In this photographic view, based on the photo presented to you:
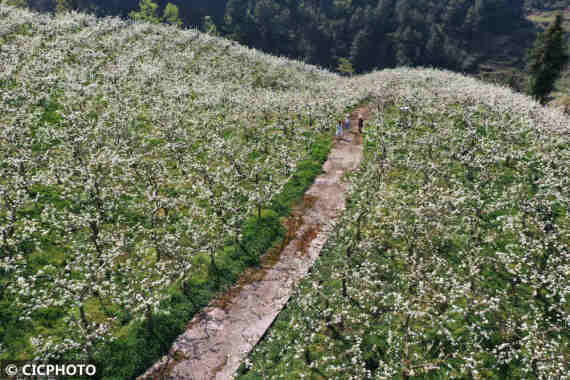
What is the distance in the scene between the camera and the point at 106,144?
89.6 ft

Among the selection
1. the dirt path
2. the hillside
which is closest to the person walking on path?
the hillside

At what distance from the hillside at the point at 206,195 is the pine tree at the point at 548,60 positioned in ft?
64.4

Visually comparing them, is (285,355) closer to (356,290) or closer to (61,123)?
(356,290)

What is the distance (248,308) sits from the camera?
18.9 metres

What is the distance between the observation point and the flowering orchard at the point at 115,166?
16797 millimetres

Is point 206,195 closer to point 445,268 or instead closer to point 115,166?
point 115,166

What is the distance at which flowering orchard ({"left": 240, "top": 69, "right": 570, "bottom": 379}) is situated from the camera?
15672 mm

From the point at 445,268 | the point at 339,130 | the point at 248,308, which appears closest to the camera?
the point at 248,308

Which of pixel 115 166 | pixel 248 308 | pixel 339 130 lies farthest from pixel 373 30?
pixel 248 308

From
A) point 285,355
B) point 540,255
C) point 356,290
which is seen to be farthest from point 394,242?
point 285,355

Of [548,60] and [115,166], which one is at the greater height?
[548,60]

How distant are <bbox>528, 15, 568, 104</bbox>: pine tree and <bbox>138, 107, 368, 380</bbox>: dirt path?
50.8m

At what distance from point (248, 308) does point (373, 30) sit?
165m

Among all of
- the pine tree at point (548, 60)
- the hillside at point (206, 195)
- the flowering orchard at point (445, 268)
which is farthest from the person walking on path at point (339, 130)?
the pine tree at point (548, 60)
